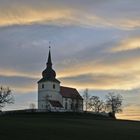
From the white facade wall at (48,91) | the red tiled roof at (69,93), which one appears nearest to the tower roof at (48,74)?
the white facade wall at (48,91)

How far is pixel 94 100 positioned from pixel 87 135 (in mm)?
118173

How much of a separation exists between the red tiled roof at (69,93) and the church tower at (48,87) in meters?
2.52

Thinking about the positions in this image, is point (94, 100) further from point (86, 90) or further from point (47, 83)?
point (47, 83)

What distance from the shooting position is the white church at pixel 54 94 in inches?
6590

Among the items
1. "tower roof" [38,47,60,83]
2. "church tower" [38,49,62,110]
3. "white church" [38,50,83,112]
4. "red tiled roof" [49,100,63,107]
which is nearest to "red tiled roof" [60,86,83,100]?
"white church" [38,50,83,112]

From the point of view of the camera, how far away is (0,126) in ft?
192

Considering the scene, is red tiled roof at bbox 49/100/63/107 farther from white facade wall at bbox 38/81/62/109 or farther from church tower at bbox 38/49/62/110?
white facade wall at bbox 38/81/62/109

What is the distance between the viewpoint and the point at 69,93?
177 m

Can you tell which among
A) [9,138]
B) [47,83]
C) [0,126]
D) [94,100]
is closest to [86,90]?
[94,100]

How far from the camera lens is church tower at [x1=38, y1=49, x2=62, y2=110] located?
168637 millimetres

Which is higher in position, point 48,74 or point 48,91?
point 48,74

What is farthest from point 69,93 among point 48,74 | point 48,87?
point 48,74

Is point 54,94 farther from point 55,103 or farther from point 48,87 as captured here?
point 55,103

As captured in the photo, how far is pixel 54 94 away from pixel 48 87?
11.8 ft
